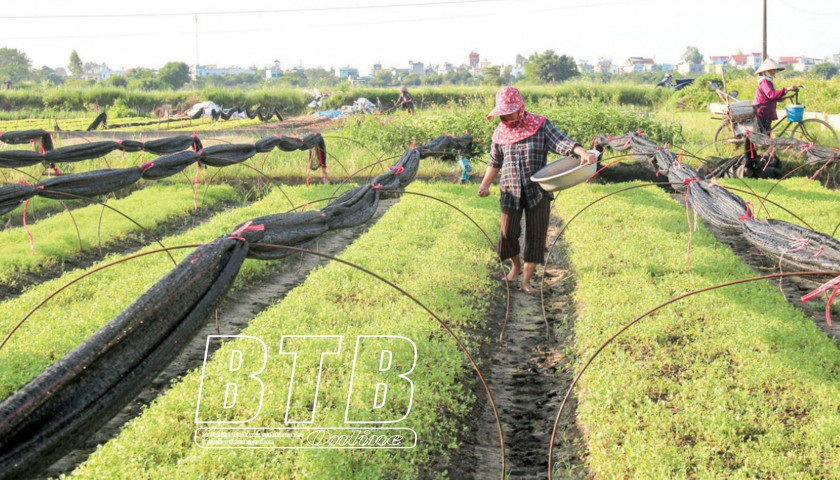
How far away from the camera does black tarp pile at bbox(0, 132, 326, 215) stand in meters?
5.38

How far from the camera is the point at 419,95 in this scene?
2727 cm

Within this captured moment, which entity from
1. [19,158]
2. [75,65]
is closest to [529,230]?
[19,158]

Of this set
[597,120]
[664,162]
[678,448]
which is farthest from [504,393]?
[597,120]

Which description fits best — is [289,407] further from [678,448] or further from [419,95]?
[419,95]

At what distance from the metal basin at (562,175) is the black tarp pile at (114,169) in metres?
4.22

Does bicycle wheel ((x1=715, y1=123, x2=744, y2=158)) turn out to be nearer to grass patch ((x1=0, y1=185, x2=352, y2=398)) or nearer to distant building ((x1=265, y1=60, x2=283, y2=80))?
grass patch ((x1=0, y1=185, x2=352, y2=398))

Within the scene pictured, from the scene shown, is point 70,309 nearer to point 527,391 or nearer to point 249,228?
point 249,228

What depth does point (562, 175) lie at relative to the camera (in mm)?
4371

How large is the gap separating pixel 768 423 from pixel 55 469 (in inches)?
153

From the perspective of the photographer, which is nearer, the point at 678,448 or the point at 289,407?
the point at 678,448

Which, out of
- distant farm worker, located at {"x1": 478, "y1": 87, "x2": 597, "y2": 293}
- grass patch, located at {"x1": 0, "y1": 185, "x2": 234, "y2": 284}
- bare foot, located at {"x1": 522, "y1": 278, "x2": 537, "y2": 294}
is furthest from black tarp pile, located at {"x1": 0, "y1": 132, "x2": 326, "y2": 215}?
bare foot, located at {"x1": 522, "y1": 278, "x2": 537, "y2": 294}

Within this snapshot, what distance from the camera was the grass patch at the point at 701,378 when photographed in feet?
9.67

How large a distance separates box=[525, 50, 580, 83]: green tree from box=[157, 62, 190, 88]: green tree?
117ft

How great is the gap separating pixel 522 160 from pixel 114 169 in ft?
14.4
